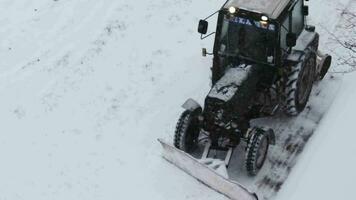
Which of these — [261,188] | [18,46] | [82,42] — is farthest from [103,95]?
[261,188]

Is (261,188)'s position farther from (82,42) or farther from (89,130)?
(82,42)

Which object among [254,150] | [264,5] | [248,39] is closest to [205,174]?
[254,150]

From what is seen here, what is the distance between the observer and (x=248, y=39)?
9.34 meters

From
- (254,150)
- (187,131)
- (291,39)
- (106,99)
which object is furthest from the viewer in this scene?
(106,99)

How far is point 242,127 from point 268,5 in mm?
2286

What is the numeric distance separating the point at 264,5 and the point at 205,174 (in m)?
3.23

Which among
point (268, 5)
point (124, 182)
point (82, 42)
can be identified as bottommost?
point (124, 182)

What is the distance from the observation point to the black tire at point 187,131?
9.13m

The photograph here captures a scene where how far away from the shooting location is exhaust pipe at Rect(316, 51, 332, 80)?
35.7ft

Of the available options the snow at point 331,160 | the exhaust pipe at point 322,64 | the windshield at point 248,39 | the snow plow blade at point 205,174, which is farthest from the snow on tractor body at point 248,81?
the exhaust pipe at point 322,64

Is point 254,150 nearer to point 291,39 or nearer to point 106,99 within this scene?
point 291,39

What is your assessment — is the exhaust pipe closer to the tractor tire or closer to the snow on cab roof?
the tractor tire

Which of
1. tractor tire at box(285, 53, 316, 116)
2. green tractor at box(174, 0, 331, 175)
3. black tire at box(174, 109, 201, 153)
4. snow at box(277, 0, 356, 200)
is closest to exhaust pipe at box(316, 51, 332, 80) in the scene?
tractor tire at box(285, 53, 316, 116)

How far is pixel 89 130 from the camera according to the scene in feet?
33.6
